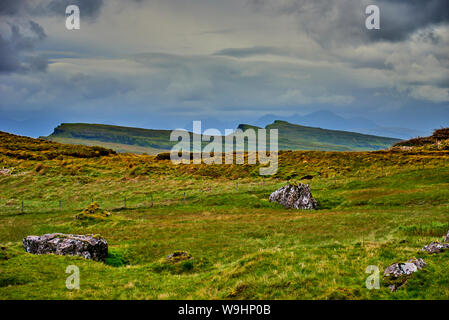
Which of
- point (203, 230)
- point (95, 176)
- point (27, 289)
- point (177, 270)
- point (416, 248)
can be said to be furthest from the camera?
point (95, 176)

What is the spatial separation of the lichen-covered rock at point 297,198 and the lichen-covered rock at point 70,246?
1175 inches

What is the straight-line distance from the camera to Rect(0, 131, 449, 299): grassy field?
15.9 m

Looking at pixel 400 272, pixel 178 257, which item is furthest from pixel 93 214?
pixel 400 272

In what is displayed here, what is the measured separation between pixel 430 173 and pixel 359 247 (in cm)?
4513

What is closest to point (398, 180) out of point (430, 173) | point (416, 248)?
point (430, 173)

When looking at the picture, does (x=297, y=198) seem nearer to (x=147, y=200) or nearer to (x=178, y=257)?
Answer: (x=147, y=200)

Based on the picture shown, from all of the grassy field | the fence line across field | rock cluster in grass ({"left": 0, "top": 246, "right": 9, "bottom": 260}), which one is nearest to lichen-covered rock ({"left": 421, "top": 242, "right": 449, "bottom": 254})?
the grassy field

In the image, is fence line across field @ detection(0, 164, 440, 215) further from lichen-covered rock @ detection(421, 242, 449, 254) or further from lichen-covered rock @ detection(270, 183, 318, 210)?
lichen-covered rock @ detection(421, 242, 449, 254)

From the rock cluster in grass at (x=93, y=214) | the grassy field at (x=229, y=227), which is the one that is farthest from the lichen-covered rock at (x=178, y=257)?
the rock cluster in grass at (x=93, y=214)

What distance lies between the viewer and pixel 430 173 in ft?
189

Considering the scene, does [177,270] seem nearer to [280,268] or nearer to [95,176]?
[280,268]

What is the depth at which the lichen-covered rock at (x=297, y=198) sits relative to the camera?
49031 millimetres

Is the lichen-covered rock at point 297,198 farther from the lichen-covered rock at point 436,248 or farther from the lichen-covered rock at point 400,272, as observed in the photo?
the lichen-covered rock at point 400,272

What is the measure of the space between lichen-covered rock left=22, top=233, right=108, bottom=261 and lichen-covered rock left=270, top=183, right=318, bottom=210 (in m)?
29.8
